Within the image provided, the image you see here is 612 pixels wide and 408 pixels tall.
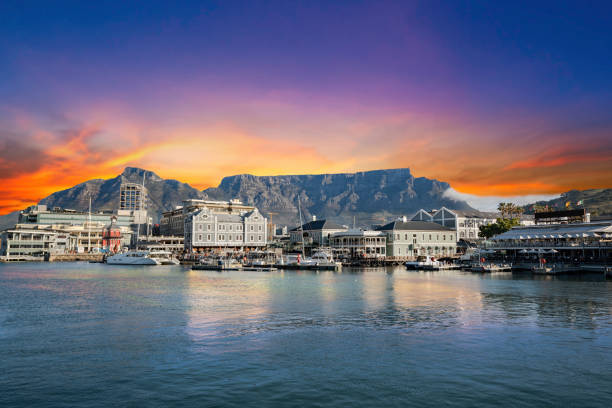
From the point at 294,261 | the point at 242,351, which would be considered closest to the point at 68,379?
the point at 242,351

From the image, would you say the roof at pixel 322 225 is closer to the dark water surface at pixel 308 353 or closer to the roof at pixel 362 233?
the roof at pixel 362 233

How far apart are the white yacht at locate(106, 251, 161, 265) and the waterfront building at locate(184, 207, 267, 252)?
28734 mm

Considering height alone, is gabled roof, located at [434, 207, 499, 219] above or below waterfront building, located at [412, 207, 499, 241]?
above

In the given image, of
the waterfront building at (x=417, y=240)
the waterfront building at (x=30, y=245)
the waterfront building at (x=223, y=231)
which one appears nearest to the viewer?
the waterfront building at (x=417, y=240)

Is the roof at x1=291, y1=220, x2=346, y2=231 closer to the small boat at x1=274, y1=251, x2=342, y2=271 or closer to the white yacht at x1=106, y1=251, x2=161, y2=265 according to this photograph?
the small boat at x1=274, y1=251, x2=342, y2=271

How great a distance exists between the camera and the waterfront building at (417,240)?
13988 cm

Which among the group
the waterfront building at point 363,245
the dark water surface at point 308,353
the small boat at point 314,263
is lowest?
the dark water surface at point 308,353

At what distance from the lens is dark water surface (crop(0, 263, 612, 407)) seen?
61.7 feet

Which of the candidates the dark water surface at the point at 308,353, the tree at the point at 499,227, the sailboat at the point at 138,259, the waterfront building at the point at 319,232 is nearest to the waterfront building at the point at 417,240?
the tree at the point at 499,227

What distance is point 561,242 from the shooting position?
10031 cm

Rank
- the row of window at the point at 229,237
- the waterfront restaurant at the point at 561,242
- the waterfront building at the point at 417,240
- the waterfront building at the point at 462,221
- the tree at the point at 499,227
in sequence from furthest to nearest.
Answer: the row of window at the point at 229,237, the waterfront building at the point at 462,221, the waterfront building at the point at 417,240, the tree at the point at 499,227, the waterfront restaurant at the point at 561,242

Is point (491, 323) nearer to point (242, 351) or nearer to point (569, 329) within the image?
point (569, 329)

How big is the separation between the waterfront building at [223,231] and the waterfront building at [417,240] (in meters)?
59.0

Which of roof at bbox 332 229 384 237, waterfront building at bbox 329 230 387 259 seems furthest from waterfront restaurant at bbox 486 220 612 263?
roof at bbox 332 229 384 237
